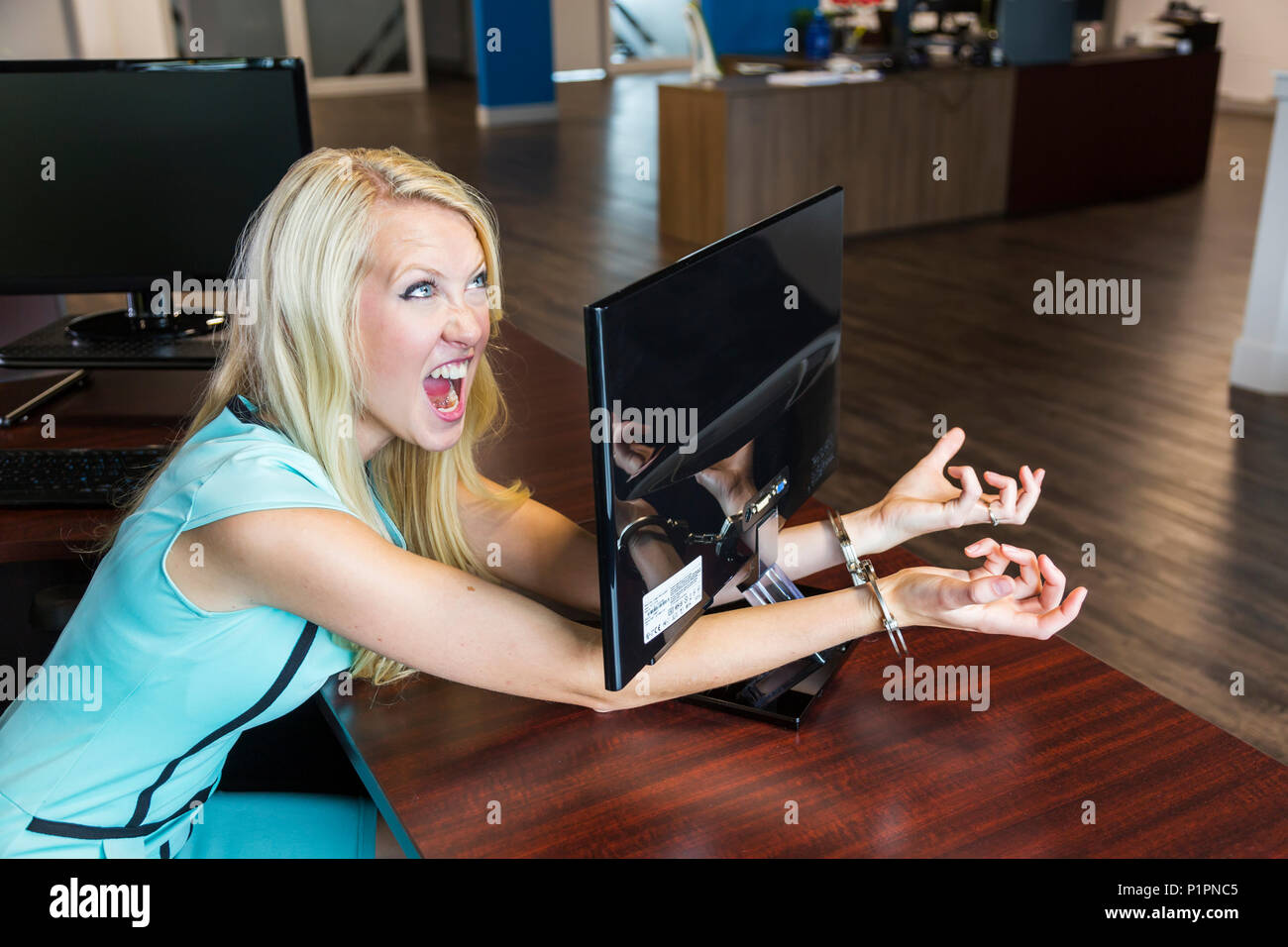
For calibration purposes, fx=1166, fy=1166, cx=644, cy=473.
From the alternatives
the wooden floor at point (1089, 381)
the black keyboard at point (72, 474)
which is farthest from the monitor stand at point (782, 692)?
the black keyboard at point (72, 474)

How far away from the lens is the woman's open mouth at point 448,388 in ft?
4.42

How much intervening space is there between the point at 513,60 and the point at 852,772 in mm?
10175

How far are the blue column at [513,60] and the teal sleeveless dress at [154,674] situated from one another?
968 centimetres

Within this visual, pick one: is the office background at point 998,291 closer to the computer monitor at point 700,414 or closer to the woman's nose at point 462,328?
the woman's nose at point 462,328

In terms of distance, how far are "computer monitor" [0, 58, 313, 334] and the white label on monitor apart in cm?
Result: 135

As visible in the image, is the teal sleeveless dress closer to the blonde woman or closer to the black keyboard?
the blonde woman

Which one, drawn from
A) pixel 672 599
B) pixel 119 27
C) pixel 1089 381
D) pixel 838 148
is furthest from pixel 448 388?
pixel 119 27

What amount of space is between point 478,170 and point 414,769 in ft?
25.7

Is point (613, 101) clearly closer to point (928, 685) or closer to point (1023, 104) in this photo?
point (1023, 104)

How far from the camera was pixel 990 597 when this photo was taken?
1.14 m

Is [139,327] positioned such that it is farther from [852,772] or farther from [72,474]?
[852,772]

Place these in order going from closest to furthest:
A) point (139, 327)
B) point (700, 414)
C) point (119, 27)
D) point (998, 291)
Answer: point (700, 414)
point (139, 327)
point (998, 291)
point (119, 27)

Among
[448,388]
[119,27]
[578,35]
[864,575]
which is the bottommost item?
[864,575]

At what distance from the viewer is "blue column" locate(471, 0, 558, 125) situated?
10.3 m
